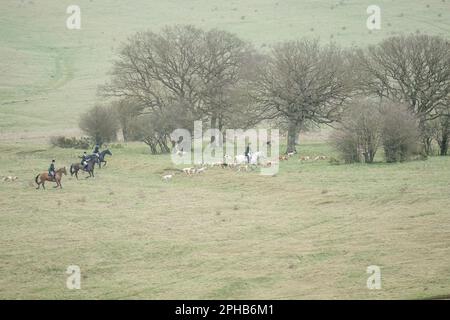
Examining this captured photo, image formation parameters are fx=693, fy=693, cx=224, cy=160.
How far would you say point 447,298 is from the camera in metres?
16.5

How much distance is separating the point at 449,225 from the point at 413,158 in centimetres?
1443

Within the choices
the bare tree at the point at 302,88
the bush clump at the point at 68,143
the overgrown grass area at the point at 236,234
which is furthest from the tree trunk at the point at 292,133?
the bush clump at the point at 68,143

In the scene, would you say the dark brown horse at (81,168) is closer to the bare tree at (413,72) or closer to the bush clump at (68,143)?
the bush clump at (68,143)

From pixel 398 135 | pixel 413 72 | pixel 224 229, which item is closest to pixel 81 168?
pixel 224 229

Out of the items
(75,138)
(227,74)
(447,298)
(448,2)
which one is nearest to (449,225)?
(447,298)

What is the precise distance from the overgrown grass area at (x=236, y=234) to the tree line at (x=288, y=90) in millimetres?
4582

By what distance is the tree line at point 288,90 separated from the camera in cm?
3994

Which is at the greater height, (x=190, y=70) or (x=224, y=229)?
(x=190, y=70)

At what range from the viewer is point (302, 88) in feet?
142

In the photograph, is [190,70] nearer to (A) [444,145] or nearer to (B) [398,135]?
(A) [444,145]

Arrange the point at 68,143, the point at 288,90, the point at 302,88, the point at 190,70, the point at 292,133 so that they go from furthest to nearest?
1. the point at 190,70
2. the point at 68,143
3. the point at 292,133
4. the point at 302,88
5. the point at 288,90

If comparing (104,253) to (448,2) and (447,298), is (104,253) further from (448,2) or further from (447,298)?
(448,2)

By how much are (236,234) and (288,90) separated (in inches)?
832
